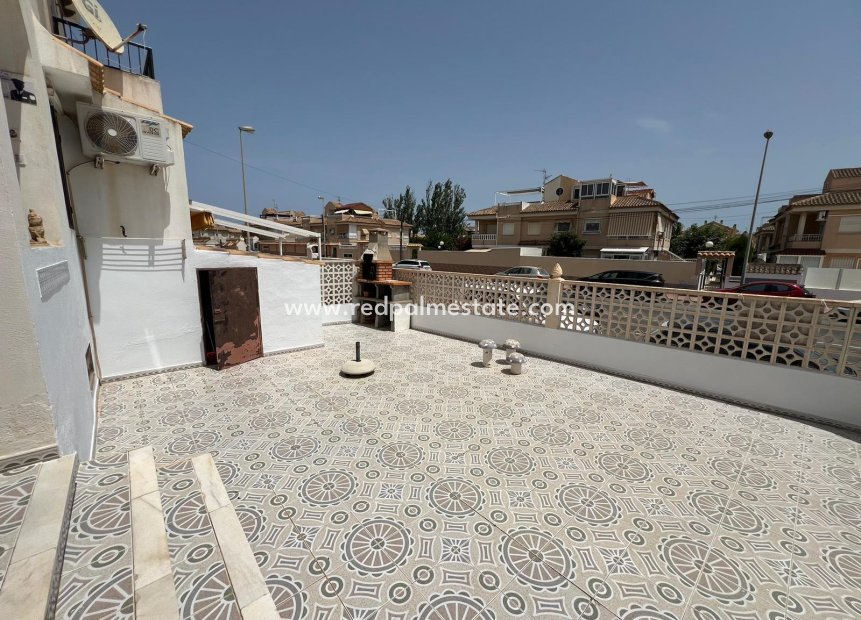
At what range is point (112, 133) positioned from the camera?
4.16 metres

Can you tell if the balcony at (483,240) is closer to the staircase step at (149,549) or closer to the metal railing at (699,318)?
the metal railing at (699,318)

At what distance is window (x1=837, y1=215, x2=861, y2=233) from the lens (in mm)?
18344

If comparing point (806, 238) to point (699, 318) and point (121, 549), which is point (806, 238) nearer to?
point (699, 318)

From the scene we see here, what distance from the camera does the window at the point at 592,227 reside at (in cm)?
2280

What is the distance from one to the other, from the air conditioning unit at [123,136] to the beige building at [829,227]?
29.3 m

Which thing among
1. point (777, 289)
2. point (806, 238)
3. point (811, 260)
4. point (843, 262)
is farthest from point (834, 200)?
point (777, 289)

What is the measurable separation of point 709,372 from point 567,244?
1923cm

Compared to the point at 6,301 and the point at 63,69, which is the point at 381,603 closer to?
the point at 6,301

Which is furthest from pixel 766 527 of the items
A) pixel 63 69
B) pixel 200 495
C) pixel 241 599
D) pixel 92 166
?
Answer: pixel 92 166

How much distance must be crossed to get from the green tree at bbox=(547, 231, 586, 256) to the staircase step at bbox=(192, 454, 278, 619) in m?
23.1

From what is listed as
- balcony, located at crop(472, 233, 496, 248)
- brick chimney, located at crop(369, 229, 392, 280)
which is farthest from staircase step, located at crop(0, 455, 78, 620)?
balcony, located at crop(472, 233, 496, 248)

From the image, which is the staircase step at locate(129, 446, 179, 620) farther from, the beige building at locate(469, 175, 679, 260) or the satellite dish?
the beige building at locate(469, 175, 679, 260)

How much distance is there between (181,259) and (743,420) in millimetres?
7708

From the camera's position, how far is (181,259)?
4.98 m
